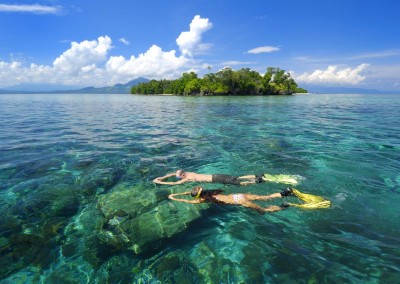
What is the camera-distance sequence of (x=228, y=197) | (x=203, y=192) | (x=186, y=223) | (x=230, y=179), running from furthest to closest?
1. (x=230, y=179)
2. (x=203, y=192)
3. (x=228, y=197)
4. (x=186, y=223)

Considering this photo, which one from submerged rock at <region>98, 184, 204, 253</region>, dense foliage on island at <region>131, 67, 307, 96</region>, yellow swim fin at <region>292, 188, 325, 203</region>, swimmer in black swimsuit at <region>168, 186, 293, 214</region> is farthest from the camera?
dense foliage on island at <region>131, 67, 307, 96</region>

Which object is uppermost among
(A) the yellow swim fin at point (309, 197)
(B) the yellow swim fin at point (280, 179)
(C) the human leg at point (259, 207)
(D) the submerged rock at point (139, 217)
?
(A) the yellow swim fin at point (309, 197)

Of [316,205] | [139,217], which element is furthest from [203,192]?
[316,205]

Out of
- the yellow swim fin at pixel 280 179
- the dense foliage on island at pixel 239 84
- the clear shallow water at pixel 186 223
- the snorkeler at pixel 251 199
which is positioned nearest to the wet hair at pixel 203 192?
the snorkeler at pixel 251 199

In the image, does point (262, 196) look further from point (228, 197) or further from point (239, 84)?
point (239, 84)

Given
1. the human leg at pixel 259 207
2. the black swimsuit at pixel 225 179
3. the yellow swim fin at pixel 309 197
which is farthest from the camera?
the black swimsuit at pixel 225 179

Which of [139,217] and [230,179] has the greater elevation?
[230,179]

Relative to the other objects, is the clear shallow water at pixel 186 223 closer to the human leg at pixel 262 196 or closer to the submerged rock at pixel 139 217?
the submerged rock at pixel 139 217

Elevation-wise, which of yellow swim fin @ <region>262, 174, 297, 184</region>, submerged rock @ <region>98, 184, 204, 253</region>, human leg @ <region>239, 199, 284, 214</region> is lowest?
submerged rock @ <region>98, 184, 204, 253</region>

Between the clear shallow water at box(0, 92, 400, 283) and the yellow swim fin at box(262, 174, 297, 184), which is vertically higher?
the yellow swim fin at box(262, 174, 297, 184)

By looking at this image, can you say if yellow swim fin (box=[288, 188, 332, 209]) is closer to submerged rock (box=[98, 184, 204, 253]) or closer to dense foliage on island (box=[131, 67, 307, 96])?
submerged rock (box=[98, 184, 204, 253])

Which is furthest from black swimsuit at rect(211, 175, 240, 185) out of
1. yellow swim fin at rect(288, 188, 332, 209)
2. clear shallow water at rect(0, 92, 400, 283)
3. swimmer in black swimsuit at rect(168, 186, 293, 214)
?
yellow swim fin at rect(288, 188, 332, 209)

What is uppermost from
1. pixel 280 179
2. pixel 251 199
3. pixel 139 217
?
pixel 280 179

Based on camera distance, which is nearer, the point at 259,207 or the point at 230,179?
the point at 259,207
